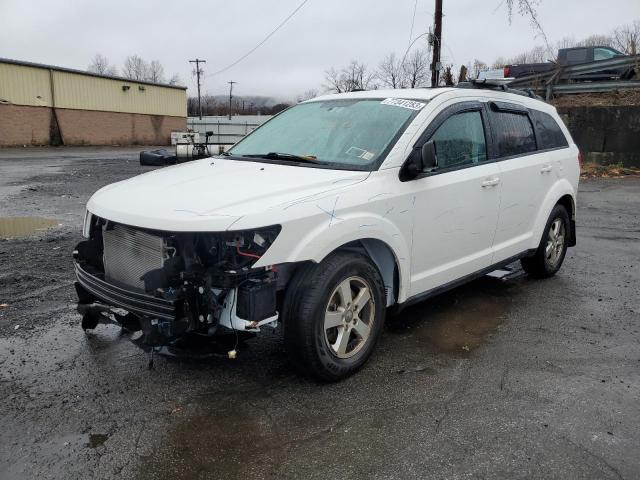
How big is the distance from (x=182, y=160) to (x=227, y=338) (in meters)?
2.55

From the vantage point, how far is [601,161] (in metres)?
16.4

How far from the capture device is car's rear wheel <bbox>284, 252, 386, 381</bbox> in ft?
10.5

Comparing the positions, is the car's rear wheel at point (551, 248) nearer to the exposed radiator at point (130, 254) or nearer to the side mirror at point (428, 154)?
the side mirror at point (428, 154)

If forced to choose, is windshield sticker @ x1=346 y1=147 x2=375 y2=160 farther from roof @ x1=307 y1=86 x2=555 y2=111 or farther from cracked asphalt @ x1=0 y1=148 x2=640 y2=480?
cracked asphalt @ x1=0 y1=148 x2=640 y2=480

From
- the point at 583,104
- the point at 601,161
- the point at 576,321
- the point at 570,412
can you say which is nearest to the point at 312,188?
the point at 570,412

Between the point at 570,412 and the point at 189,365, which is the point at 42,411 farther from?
the point at 570,412

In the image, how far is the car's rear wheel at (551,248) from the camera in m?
5.57

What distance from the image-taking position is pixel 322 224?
3225 millimetres

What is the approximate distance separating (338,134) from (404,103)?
1.86 ft

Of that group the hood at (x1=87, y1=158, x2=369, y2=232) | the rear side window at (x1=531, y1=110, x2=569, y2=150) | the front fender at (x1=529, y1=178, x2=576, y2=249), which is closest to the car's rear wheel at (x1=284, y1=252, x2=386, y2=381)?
the hood at (x1=87, y1=158, x2=369, y2=232)

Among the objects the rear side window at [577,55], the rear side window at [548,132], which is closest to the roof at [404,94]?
the rear side window at [548,132]

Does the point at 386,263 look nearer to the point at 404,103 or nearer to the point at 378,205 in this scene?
the point at 378,205

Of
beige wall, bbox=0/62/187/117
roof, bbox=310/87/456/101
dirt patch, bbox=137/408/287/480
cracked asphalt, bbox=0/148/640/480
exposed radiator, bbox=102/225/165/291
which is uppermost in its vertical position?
beige wall, bbox=0/62/187/117

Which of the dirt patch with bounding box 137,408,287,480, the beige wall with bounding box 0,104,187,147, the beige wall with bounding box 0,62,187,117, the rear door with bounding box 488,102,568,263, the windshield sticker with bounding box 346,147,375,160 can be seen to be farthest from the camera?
the beige wall with bounding box 0,104,187,147
